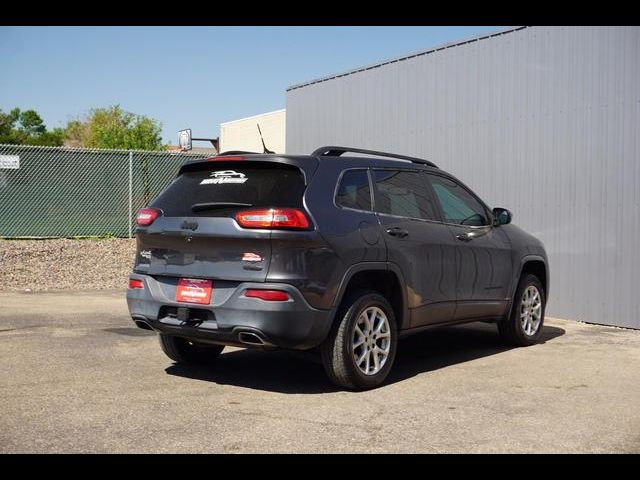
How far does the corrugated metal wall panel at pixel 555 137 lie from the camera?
1005 centimetres

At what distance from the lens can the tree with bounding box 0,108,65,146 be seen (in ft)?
197

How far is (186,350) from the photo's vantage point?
725 centimetres

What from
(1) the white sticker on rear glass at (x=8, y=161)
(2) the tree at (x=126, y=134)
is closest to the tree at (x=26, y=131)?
(2) the tree at (x=126, y=134)

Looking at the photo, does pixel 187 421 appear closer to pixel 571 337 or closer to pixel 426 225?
pixel 426 225

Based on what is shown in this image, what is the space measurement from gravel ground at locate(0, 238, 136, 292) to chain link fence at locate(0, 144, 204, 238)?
682 millimetres

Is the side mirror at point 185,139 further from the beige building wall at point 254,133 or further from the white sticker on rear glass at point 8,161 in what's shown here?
the white sticker on rear glass at point 8,161

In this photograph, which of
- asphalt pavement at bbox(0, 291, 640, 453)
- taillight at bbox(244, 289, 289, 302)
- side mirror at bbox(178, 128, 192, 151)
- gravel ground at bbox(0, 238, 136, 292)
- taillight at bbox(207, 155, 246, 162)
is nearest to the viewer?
asphalt pavement at bbox(0, 291, 640, 453)

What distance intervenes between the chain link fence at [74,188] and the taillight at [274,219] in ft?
39.9

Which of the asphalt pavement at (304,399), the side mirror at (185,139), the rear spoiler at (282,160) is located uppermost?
the side mirror at (185,139)

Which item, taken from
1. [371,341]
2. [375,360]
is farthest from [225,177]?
[375,360]

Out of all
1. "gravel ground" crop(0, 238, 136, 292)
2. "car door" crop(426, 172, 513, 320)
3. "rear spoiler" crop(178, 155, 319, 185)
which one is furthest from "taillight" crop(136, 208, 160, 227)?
"gravel ground" crop(0, 238, 136, 292)

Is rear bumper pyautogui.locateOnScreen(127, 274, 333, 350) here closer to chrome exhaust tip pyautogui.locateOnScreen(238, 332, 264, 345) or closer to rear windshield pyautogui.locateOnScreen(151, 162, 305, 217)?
chrome exhaust tip pyautogui.locateOnScreen(238, 332, 264, 345)

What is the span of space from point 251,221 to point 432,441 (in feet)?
6.64
